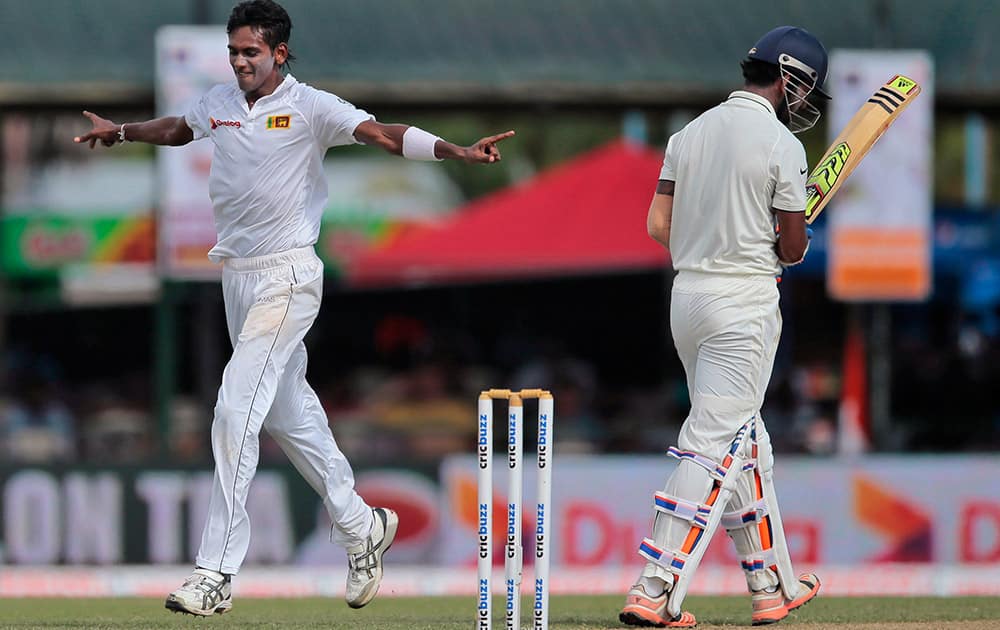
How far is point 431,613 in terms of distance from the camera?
25.3 feet

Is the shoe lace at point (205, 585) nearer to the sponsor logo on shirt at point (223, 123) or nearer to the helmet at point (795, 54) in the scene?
the sponsor logo on shirt at point (223, 123)

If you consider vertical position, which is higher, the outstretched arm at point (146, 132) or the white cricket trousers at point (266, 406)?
the outstretched arm at point (146, 132)

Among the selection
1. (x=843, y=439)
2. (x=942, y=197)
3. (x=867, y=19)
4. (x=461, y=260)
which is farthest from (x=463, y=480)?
(x=942, y=197)

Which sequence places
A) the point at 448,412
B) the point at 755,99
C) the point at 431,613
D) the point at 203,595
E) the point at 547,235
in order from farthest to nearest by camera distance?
the point at 448,412 < the point at 547,235 < the point at 431,613 < the point at 755,99 < the point at 203,595

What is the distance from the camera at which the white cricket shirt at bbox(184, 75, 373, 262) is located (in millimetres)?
6309

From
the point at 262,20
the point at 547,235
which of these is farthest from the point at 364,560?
the point at 547,235

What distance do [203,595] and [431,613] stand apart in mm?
1904

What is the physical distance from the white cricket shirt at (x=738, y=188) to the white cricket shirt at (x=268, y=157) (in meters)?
1.18

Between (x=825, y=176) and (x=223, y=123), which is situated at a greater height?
(x=223, y=123)

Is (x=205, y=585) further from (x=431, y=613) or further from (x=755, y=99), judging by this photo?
(x=755, y=99)

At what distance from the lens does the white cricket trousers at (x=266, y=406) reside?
244 inches

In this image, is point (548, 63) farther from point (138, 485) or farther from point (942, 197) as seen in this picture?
point (942, 197)

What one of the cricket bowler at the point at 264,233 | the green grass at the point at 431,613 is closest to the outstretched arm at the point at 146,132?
the cricket bowler at the point at 264,233

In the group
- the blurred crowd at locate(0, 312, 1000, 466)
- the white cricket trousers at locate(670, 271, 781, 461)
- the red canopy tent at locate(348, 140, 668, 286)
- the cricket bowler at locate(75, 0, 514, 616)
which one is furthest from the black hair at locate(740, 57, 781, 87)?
the blurred crowd at locate(0, 312, 1000, 466)
